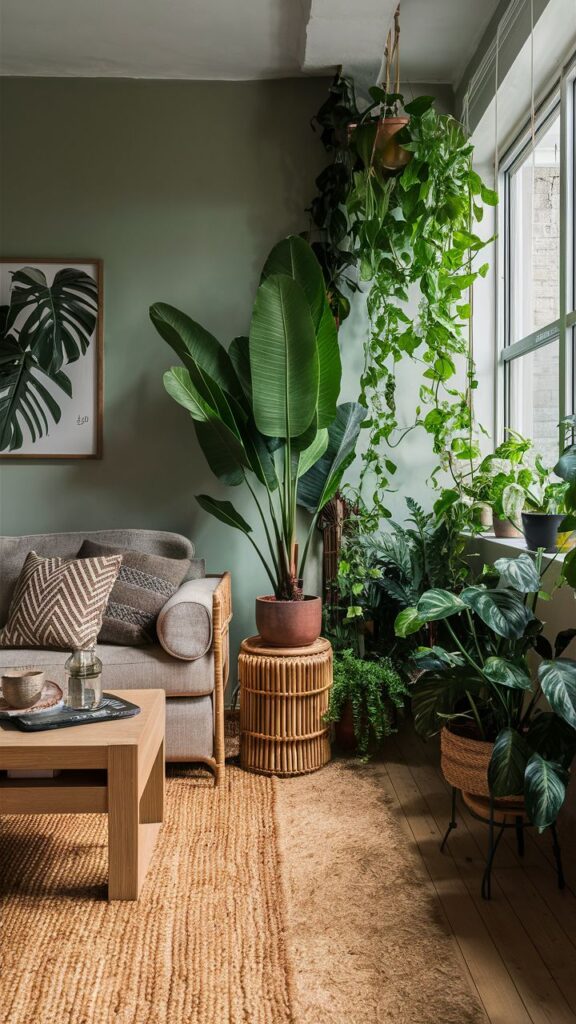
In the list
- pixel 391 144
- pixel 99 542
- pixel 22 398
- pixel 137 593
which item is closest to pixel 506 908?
pixel 137 593

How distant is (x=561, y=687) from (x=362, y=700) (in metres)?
1.24

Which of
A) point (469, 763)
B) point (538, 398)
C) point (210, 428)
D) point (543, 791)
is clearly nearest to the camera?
point (543, 791)

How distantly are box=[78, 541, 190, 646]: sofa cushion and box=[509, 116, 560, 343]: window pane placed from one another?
68.1 inches

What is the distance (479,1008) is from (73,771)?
3.56ft

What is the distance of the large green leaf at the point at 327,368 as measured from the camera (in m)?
2.88

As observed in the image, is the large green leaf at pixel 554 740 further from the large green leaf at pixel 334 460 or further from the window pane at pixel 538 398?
the large green leaf at pixel 334 460

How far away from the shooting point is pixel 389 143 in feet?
9.88

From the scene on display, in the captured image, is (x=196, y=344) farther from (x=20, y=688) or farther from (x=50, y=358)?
(x=20, y=688)

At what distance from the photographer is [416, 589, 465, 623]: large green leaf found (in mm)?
1922

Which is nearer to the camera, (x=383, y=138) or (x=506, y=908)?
(x=506, y=908)

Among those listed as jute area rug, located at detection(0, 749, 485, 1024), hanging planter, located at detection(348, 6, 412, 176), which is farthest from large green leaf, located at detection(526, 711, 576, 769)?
hanging planter, located at detection(348, 6, 412, 176)

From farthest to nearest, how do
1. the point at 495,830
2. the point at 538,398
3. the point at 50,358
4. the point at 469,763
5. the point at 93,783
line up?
the point at 50,358, the point at 538,398, the point at 495,830, the point at 469,763, the point at 93,783

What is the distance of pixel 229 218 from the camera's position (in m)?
3.55

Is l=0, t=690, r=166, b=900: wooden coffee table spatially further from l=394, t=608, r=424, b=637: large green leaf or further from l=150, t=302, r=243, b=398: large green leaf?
l=150, t=302, r=243, b=398: large green leaf
